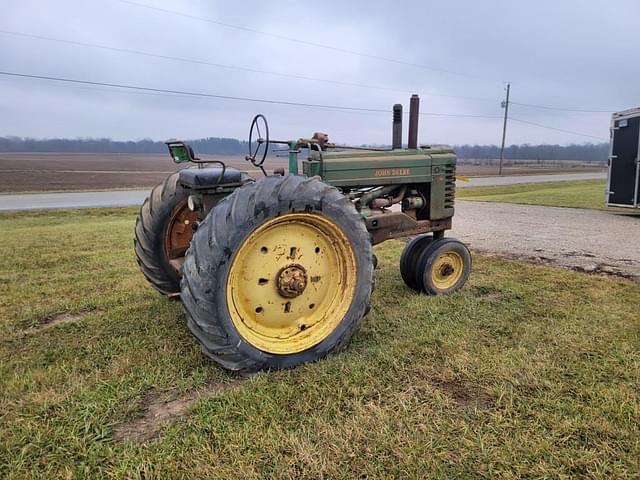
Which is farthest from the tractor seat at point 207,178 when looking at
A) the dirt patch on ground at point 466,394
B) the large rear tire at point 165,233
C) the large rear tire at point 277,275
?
the dirt patch on ground at point 466,394

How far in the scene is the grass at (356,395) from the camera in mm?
1981

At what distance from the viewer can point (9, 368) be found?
112 inches

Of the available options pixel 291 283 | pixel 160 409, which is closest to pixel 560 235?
pixel 291 283

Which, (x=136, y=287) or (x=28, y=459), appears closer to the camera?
(x=28, y=459)

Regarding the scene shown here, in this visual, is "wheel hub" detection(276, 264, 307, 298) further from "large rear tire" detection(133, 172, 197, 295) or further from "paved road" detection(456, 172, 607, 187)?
"paved road" detection(456, 172, 607, 187)

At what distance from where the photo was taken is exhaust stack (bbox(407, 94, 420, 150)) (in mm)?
4273

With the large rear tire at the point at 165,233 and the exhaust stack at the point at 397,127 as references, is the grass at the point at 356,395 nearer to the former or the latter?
the large rear tire at the point at 165,233

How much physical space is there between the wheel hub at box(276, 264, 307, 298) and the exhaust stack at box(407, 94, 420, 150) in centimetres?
215

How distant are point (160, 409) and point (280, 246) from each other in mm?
1161

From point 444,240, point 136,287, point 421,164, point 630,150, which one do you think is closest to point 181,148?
point 136,287

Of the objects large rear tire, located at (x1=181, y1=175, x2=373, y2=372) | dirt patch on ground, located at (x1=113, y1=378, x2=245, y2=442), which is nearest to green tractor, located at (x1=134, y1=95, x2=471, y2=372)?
large rear tire, located at (x1=181, y1=175, x2=373, y2=372)

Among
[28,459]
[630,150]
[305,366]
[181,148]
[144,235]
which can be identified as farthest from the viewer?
[630,150]

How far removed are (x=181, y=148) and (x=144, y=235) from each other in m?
0.85

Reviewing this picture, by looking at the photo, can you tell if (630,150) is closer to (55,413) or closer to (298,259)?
(298,259)
